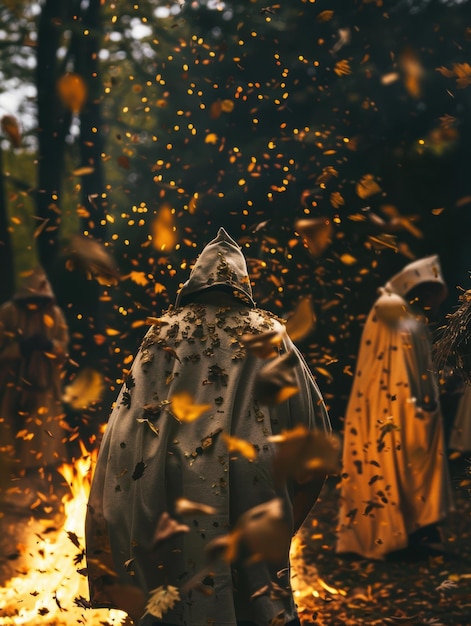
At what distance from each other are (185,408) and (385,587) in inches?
142

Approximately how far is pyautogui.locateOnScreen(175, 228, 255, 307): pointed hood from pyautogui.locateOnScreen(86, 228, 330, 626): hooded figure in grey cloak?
0.01m

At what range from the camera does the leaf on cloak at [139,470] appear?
13.5 ft

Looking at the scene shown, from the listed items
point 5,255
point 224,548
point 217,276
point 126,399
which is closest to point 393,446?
point 217,276

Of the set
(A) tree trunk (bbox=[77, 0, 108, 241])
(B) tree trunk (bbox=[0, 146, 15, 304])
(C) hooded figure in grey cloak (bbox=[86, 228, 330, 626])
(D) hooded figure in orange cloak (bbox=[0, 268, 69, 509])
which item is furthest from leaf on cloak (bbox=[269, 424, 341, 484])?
(A) tree trunk (bbox=[77, 0, 108, 241])

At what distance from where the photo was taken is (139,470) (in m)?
4.12

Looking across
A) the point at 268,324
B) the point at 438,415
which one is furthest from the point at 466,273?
the point at 268,324

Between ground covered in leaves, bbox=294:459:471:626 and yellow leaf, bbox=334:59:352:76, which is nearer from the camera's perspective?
ground covered in leaves, bbox=294:459:471:626

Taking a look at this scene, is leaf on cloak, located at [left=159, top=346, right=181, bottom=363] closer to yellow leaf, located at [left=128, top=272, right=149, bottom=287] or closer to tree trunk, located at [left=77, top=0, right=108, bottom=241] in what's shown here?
yellow leaf, located at [left=128, top=272, right=149, bottom=287]

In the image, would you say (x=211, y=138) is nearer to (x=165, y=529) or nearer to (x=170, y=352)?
(x=170, y=352)

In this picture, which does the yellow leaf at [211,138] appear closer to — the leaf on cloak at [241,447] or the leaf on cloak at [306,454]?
the leaf on cloak at [241,447]

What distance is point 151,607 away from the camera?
3.94 m

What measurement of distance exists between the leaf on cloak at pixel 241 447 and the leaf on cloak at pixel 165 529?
0.39 m

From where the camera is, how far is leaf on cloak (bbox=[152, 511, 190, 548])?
12.7ft

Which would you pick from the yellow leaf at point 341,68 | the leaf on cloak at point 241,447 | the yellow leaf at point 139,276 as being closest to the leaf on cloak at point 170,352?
the leaf on cloak at point 241,447
